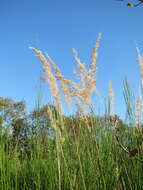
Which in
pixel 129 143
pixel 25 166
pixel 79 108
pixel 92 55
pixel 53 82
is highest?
pixel 92 55

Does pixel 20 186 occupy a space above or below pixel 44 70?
below

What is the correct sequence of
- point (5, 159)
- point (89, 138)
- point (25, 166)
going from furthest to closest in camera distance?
1. point (25, 166)
2. point (5, 159)
3. point (89, 138)

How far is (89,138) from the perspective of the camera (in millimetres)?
2271

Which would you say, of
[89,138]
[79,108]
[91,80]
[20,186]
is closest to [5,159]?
[20,186]

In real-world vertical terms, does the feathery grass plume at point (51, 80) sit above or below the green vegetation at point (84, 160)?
above

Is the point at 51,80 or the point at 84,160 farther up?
the point at 51,80

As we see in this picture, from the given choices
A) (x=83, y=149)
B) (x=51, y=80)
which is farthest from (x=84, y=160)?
(x=51, y=80)

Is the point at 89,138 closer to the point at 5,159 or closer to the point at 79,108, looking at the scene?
the point at 79,108

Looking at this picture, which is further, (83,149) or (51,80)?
(83,149)

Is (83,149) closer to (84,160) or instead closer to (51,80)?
(84,160)

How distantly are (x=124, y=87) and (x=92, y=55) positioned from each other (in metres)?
0.36

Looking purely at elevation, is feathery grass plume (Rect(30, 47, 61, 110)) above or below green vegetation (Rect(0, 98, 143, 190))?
above

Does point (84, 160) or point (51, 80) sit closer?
point (51, 80)

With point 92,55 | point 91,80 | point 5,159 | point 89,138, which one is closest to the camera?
point 91,80
